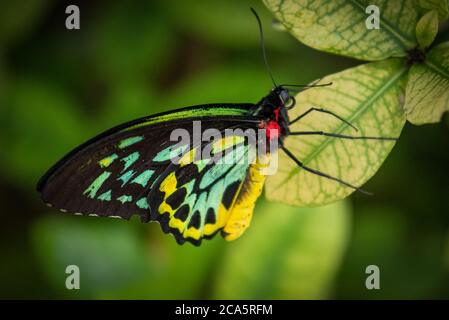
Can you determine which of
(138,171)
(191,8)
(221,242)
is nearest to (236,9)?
(191,8)

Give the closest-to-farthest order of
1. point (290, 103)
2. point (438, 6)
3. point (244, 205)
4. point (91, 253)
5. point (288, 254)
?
point (438, 6)
point (290, 103)
point (244, 205)
point (288, 254)
point (91, 253)

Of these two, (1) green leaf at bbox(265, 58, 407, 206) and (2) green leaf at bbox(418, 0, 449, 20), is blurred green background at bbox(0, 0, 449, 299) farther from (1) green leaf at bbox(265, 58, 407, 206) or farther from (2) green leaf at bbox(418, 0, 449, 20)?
(2) green leaf at bbox(418, 0, 449, 20)

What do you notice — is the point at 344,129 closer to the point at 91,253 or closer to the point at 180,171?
the point at 180,171

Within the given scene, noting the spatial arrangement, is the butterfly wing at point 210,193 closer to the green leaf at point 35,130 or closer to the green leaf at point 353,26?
the green leaf at point 353,26

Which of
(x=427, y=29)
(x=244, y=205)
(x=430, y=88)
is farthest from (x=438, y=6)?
(x=244, y=205)

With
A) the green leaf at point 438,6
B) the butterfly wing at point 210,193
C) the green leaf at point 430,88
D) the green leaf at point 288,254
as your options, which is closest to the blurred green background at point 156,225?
the green leaf at point 288,254

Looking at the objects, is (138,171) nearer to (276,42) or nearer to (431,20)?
(431,20)

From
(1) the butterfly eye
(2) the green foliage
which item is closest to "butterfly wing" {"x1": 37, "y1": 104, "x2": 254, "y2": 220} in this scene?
(1) the butterfly eye
